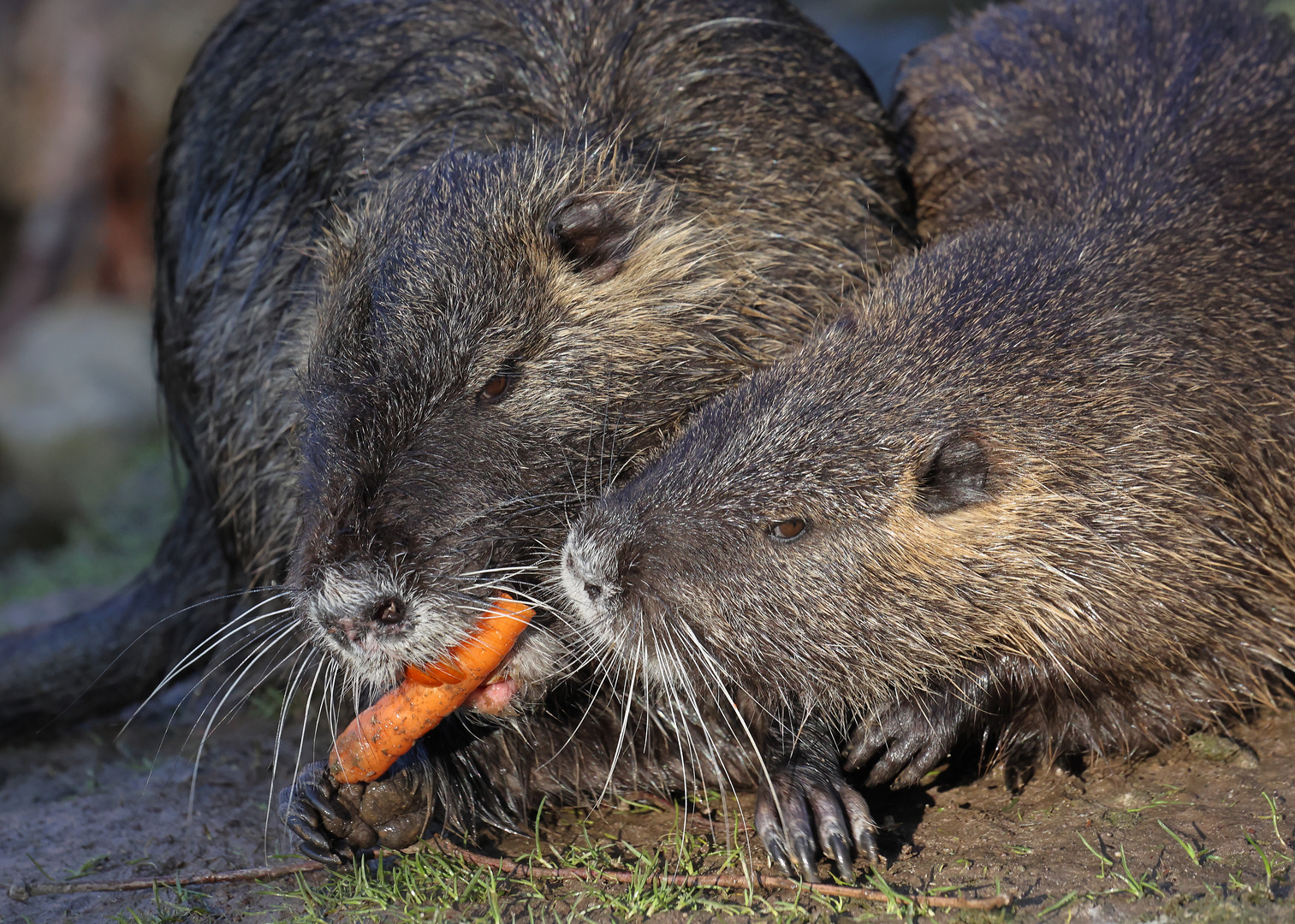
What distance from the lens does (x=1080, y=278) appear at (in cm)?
253

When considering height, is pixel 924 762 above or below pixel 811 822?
above

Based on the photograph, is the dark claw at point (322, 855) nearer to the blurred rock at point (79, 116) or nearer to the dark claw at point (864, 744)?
the dark claw at point (864, 744)

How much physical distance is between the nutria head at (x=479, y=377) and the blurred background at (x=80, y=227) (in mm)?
4910

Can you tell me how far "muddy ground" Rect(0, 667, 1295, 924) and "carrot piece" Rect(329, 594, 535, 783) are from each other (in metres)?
0.25

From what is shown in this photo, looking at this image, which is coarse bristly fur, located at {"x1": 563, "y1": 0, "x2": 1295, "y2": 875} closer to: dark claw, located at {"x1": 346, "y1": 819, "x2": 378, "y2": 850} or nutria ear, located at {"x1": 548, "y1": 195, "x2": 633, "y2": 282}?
nutria ear, located at {"x1": 548, "y1": 195, "x2": 633, "y2": 282}

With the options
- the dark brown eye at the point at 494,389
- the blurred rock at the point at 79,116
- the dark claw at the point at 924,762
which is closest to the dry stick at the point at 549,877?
the dark claw at the point at 924,762

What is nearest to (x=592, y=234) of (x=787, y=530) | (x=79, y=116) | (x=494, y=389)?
(x=494, y=389)

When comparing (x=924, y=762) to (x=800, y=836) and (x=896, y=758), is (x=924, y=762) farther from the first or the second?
(x=800, y=836)

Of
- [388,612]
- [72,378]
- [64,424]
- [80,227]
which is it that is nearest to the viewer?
[388,612]

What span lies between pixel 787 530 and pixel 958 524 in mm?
295

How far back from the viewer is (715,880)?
A: 7.49 feet

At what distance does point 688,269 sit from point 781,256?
0.76ft

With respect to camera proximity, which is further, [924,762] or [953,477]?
[924,762]

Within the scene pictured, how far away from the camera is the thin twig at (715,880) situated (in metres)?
2.11
